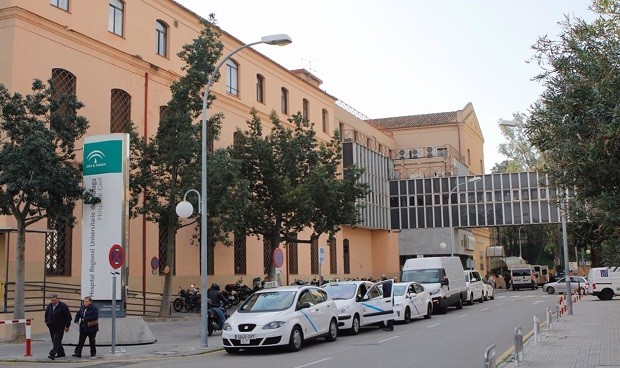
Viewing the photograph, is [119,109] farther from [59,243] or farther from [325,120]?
[325,120]

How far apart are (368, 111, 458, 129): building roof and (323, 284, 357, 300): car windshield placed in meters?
46.9

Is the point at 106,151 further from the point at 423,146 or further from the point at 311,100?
the point at 423,146

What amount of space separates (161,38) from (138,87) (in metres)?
3.76

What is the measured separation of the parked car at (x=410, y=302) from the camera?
2559 centimetres

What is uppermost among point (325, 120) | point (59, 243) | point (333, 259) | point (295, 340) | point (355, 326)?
point (325, 120)

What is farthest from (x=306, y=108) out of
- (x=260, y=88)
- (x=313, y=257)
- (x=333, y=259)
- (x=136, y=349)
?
(x=136, y=349)

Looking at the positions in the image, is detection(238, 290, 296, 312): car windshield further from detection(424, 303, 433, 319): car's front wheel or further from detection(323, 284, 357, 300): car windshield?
detection(424, 303, 433, 319): car's front wheel

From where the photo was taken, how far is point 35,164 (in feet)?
63.5

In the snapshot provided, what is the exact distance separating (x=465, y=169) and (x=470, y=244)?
728 centimetres

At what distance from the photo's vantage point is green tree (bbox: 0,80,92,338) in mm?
19266

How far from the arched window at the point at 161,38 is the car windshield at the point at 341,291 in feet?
53.2

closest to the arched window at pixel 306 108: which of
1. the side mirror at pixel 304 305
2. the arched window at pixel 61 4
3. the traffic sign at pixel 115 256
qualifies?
the arched window at pixel 61 4

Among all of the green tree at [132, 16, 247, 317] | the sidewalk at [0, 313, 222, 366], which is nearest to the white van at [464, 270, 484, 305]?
the green tree at [132, 16, 247, 317]

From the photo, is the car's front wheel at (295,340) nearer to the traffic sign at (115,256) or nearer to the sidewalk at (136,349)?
the sidewalk at (136,349)
